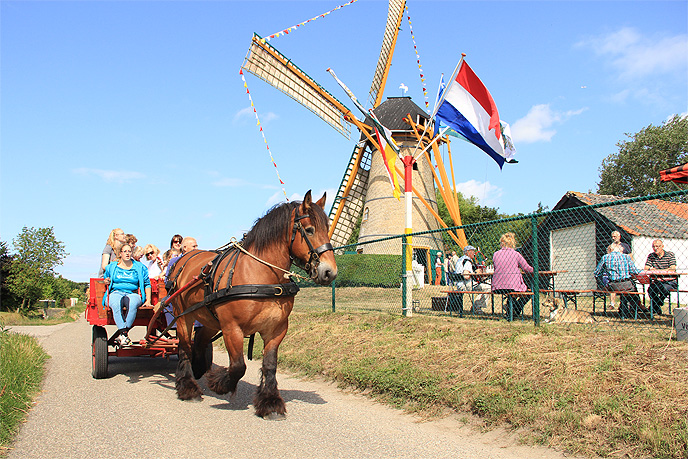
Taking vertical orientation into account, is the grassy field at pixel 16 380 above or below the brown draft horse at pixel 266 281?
below

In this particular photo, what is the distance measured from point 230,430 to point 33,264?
28.6 meters

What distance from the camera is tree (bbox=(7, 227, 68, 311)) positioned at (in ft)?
83.5

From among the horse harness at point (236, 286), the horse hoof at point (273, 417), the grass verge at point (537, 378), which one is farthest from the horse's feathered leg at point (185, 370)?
the grass verge at point (537, 378)

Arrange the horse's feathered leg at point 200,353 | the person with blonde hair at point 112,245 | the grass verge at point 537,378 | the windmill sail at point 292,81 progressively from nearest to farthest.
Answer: the grass verge at point 537,378
the horse's feathered leg at point 200,353
the person with blonde hair at point 112,245
the windmill sail at point 292,81

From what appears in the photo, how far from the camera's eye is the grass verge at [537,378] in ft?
12.8

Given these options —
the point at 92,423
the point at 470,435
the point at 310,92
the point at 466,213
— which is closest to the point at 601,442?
the point at 470,435

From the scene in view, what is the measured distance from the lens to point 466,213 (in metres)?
53.7

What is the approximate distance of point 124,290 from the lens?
7.13 meters

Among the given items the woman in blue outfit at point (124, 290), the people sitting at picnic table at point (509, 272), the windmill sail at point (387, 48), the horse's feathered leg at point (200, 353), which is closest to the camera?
the horse's feathered leg at point (200, 353)

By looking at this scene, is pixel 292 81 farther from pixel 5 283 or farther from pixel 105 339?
pixel 105 339

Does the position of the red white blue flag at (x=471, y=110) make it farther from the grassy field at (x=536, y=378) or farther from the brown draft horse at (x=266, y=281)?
the brown draft horse at (x=266, y=281)

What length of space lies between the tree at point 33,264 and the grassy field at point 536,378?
2292 centimetres

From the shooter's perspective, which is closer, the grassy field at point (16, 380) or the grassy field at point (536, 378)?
the grassy field at point (536, 378)

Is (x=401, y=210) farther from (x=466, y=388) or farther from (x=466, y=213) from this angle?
(x=466, y=213)
